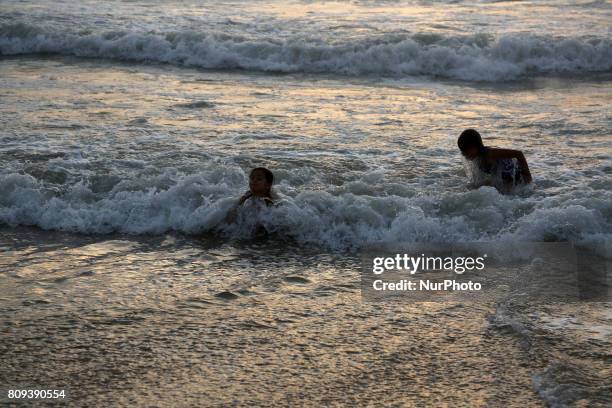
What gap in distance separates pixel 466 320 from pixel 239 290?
162 cm

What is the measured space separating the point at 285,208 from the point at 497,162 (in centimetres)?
218

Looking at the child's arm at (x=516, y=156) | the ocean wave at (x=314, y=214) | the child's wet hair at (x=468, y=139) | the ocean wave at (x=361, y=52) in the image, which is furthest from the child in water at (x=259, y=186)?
the ocean wave at (x=361, y=52)

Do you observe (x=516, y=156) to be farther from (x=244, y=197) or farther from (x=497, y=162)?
(x=244, y=197)

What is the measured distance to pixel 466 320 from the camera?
19.4 feet

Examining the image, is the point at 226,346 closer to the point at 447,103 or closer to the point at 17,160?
the point at 17,160

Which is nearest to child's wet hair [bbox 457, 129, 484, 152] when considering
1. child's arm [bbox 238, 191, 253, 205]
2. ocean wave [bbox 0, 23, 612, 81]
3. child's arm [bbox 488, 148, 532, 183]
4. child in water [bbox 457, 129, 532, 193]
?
child in water [bbox 457, 129, 532, 193]

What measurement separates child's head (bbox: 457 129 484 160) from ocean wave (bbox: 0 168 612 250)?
0.44 metres

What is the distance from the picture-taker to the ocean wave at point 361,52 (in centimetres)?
1628

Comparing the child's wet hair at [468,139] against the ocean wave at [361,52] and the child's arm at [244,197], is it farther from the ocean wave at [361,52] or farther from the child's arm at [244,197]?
the ocean wave at [361,52]

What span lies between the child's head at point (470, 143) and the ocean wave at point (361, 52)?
7270 millimetres

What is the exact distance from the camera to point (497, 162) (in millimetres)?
8742

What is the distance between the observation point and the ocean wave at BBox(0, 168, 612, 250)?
25.4 ft

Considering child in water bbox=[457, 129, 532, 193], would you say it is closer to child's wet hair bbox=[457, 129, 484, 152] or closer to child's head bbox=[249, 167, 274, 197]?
child's wet hair bbox=[457, 129, 484, 152]

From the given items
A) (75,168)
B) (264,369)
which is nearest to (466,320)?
(264,369)
